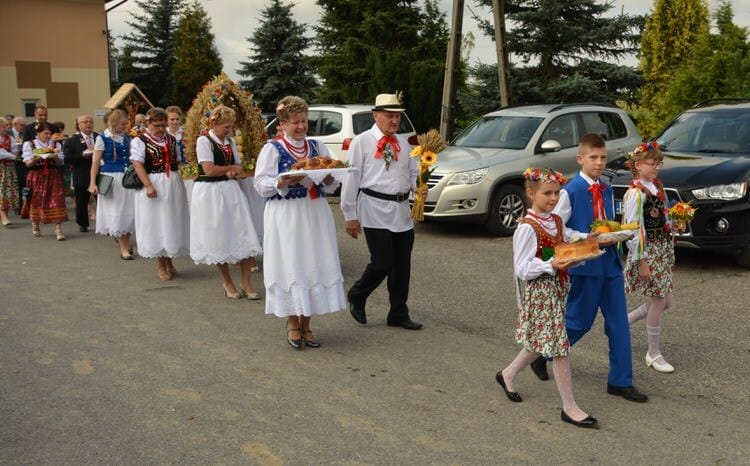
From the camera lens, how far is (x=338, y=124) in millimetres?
17250

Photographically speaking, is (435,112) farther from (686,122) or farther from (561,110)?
(686,122)

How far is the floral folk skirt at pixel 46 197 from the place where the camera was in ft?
43.0

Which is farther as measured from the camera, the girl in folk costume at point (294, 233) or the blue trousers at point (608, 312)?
the girl in folk costume at point (294, 233)

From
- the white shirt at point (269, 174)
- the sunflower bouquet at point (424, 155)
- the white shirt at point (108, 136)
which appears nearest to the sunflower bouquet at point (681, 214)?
the sunflower bouquet at point (424, 155)

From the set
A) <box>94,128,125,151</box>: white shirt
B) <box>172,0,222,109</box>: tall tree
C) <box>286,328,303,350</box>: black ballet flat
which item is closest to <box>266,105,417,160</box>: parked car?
<box>94,128,125,151</box>: white shirt

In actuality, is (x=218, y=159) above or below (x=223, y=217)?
→ above

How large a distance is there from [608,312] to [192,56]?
46.6 metres

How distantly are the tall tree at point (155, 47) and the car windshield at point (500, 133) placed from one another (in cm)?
4124

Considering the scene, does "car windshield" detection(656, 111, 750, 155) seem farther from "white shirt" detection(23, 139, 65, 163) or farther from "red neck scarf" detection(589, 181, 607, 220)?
"white shirt" detection(23, 139, 65, 163)

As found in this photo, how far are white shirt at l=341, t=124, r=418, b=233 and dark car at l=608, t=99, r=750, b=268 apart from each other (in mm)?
3295

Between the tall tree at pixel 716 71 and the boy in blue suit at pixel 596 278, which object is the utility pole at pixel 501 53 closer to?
the tall tree at pixel 716 71

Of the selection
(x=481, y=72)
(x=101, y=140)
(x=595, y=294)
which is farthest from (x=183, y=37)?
(x=595, y=294)

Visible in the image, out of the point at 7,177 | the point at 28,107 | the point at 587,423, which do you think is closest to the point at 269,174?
the point at 587,423

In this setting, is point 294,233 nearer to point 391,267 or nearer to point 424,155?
point 391,267
